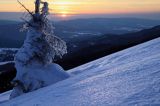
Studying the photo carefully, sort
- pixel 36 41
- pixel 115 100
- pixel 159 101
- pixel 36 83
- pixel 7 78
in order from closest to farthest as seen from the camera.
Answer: pixel 159 101
pixel 115 100
pixel 36 83
pixel 36 41
pixel 7 78

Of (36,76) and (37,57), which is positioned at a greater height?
(37,57)

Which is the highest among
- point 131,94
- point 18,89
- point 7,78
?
point 131,94

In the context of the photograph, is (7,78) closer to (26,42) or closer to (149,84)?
(26,42)

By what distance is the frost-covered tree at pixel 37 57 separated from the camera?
22.3 meters

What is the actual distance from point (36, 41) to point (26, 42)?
649mm

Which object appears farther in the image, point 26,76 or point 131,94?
point 26,76

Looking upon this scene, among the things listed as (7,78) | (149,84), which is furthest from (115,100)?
(7,78)

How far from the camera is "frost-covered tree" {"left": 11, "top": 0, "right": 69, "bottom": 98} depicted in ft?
73.0

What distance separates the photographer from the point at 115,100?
7.83 metres

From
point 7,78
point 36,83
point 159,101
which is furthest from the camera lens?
point 7,78

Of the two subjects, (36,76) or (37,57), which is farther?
(37,57)

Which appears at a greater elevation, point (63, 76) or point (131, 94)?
point (131, 94)

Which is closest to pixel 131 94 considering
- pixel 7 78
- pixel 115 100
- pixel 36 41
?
pixel 115 100

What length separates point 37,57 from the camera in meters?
23.4
